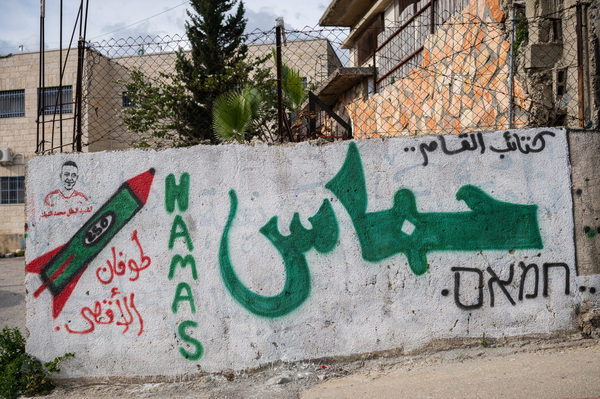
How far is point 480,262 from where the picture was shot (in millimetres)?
3105

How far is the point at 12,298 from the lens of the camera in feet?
24.4

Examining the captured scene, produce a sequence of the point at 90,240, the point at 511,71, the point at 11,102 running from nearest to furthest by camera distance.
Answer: the point at 90,240
the point at 511,71
the point at 11,102

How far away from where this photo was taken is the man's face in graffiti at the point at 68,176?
11.1ft

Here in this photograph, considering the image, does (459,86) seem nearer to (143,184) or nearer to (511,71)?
(511,71)

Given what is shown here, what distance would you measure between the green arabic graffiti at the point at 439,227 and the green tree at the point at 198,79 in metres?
6.38

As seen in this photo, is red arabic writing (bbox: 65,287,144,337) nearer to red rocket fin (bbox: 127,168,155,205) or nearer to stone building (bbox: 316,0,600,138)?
red rocket fin (bbox: 127,168,155,205)

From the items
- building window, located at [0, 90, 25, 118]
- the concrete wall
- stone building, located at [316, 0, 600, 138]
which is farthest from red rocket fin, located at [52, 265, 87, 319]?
building window, located at [0, 90, 25, 118]

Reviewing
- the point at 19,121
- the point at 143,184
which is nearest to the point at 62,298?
the point at 143,184

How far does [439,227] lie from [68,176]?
286 cm

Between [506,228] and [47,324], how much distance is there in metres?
3.51

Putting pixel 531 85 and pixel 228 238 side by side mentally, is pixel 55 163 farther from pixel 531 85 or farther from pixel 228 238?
pixel 531 85

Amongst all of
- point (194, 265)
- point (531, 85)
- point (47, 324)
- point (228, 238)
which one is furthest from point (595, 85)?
point (47, 324)

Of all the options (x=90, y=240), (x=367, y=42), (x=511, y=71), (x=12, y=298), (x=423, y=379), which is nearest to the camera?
(x=423, y=379)

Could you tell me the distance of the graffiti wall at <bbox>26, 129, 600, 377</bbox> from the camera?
311cm
